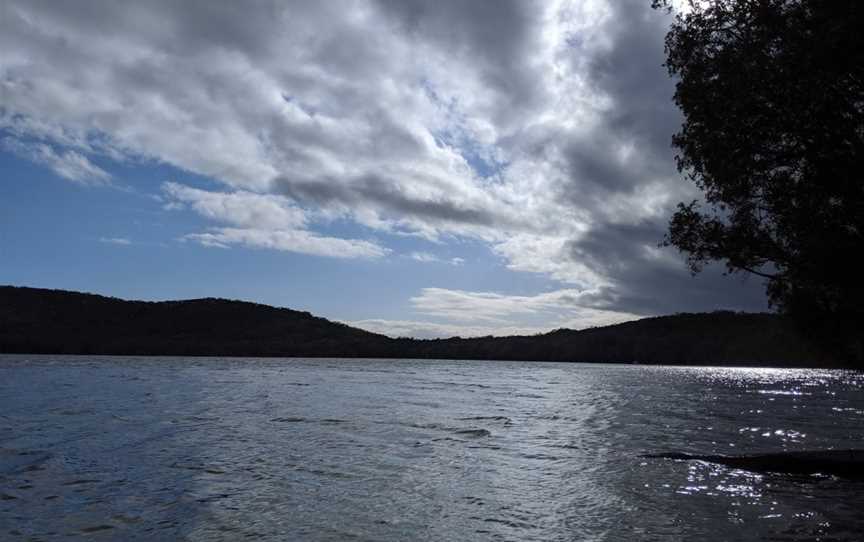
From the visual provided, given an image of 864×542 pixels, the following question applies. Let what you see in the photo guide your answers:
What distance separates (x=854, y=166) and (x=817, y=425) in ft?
97.6

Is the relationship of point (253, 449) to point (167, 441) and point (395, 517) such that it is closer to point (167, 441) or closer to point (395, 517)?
point (167, 441)

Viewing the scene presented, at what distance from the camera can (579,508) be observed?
1591 cm

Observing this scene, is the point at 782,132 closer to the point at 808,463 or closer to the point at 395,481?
the point at 808,463

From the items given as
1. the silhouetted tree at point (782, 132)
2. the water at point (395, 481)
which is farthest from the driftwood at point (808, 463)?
the silhouetted tree at point (782, 132)

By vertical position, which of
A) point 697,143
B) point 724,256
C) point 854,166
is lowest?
point 724,256

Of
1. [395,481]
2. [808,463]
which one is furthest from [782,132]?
[395,481]

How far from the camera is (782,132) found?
18.9m

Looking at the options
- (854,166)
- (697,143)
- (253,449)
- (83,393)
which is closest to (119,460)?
(253,449)

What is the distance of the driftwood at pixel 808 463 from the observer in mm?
20219

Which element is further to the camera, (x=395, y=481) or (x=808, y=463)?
(x=808, y=463)

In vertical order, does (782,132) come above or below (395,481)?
above

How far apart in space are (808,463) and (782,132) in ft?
37.0

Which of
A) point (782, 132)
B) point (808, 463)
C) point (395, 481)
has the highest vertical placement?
point (782, 132)

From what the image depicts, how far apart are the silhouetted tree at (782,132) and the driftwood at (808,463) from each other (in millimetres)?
5139
